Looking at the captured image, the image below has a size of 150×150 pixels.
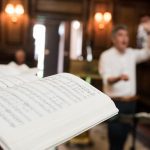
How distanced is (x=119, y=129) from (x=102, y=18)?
5.73 m

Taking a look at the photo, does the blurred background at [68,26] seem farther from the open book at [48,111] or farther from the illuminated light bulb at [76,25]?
the open book at [48,111]

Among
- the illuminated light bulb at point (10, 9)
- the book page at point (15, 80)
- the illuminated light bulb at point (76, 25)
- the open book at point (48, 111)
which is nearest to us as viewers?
the open book at point (48, 111)

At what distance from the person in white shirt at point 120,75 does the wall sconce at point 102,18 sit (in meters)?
5.28

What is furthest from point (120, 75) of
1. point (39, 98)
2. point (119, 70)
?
point (39, 98)

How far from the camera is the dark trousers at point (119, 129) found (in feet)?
12.3

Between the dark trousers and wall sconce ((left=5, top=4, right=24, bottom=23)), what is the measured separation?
220 inches

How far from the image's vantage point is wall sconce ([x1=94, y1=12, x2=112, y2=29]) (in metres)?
9.15

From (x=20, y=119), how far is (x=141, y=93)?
25.0 feet

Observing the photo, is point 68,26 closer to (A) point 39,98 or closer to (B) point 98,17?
(B) point 98,17

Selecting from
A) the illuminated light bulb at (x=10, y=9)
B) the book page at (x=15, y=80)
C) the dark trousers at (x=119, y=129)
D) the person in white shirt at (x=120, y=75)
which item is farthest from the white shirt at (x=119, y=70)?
the illuminated light bulb at (x=10, y=9)

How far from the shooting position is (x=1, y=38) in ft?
29.2

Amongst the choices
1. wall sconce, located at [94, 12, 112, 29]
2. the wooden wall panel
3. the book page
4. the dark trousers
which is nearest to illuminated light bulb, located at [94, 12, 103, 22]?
wall sconce, located at [94, 12, 112, 29]

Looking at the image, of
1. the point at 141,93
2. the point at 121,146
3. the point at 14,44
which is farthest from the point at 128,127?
the point at 14,44

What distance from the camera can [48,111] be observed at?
0.79 metres
